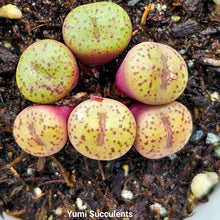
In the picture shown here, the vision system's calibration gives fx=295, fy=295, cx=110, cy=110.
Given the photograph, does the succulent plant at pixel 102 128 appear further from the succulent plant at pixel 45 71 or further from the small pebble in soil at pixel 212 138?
the small pebble in soil at pixel 212 138

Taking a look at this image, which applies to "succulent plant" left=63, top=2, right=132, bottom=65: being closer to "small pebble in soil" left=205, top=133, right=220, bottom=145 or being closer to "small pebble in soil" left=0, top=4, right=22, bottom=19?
"small pebble in soil" left=0, top=4, right=22, bottom=19

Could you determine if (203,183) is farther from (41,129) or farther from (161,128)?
(41,129)

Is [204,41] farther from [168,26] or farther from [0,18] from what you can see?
[0,18]

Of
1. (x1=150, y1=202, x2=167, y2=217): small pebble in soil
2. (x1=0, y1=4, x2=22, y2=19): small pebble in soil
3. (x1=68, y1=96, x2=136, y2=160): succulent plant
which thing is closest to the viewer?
(x1=68, y1=96, x2=136, y2=160): succulent plant

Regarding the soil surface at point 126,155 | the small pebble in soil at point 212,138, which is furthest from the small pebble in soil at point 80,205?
the small pebble in soil at point 212,138

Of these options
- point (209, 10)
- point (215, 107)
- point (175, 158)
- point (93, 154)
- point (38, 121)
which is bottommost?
point (175, 158)

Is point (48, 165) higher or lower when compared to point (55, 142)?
lower

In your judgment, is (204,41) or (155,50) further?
(204,41)

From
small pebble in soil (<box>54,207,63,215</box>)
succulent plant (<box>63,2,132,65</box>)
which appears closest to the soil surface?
small pebble in soil (<box>54,207,63,215</box>)

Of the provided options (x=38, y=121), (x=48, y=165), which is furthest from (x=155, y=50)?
(x=48, y=165)
